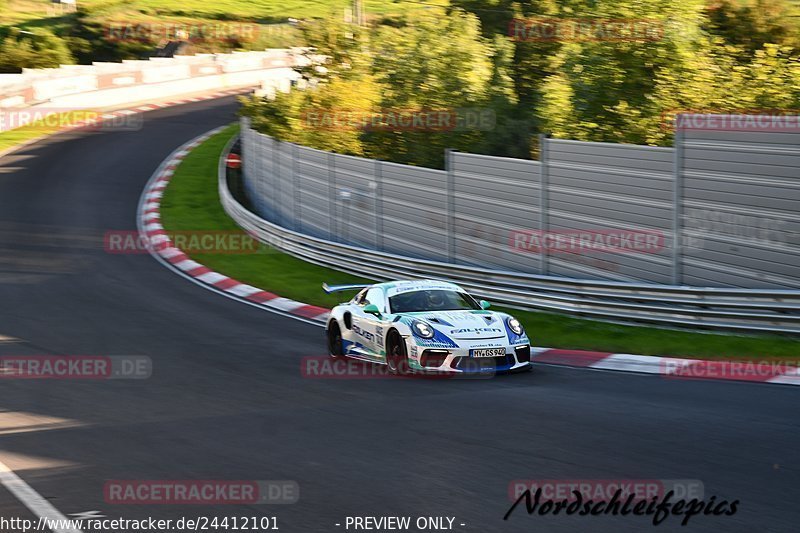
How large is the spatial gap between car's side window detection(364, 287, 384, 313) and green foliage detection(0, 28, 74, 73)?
144 feet

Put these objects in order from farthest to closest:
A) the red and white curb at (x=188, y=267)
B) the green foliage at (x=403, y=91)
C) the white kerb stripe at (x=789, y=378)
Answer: the green foliage at (x=403, y=91), the red and white curb at (x=188, y=267), the white kerb stripe at (x=789, y=378)

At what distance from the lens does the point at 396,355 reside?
13.5m

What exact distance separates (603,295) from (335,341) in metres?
4.49

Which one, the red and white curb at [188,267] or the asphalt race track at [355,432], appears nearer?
the asphalt race track at [355,432]

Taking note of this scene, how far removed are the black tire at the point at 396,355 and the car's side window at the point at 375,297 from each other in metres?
0.63

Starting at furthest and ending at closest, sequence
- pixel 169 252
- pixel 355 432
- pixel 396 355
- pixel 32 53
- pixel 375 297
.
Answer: pixel 32 53 < pixel 169 252 < pixel 375 297 < pixel 396 355 < pixel 355 432

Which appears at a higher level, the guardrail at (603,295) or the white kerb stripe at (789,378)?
the white kerb stripe at (789,378)

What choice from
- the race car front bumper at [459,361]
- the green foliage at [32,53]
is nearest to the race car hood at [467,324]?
the race car front bumper at [459,361]

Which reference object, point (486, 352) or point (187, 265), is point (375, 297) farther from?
point (187, 265)

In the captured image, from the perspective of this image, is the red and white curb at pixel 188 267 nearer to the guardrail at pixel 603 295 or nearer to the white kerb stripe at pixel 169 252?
the white kerb stripe at pixel 169 252

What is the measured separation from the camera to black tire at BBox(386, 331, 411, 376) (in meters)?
13.3

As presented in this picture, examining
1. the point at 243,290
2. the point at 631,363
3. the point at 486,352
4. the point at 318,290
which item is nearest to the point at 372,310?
the point at 486,352

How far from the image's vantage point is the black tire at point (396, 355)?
13.3 meters

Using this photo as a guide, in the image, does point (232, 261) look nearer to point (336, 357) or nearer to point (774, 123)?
point (336, 357)
